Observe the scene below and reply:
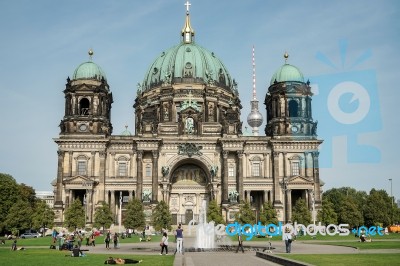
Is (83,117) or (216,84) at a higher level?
(216,84)

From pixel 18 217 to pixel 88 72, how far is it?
1085 inches

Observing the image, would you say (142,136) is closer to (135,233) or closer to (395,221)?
(135,233)

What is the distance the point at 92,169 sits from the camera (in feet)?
284

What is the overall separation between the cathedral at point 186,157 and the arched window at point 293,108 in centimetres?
19

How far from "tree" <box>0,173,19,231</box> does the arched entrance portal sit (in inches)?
1060

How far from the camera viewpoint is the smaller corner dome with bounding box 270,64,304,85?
94.2 metres

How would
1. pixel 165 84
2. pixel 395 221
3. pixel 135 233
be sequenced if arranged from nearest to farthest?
pixel 135 233 → pixel 165 84 → pixel 395 221

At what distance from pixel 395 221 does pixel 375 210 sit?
42.5 feet

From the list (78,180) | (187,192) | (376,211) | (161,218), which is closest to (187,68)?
(187,192)

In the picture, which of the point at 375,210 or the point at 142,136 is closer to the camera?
the point at 142,136

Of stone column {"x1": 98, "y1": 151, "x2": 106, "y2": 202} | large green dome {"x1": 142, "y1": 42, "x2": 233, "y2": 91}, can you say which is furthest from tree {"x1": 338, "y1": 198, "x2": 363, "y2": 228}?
stone column {"x1": 98, "y1": 151, "x2": 106, "y2": 202}

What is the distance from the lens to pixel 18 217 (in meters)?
83.3

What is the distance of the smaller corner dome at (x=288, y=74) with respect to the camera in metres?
94.2

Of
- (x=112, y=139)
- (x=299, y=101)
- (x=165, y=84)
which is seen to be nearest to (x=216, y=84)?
(x=165, y=84)
